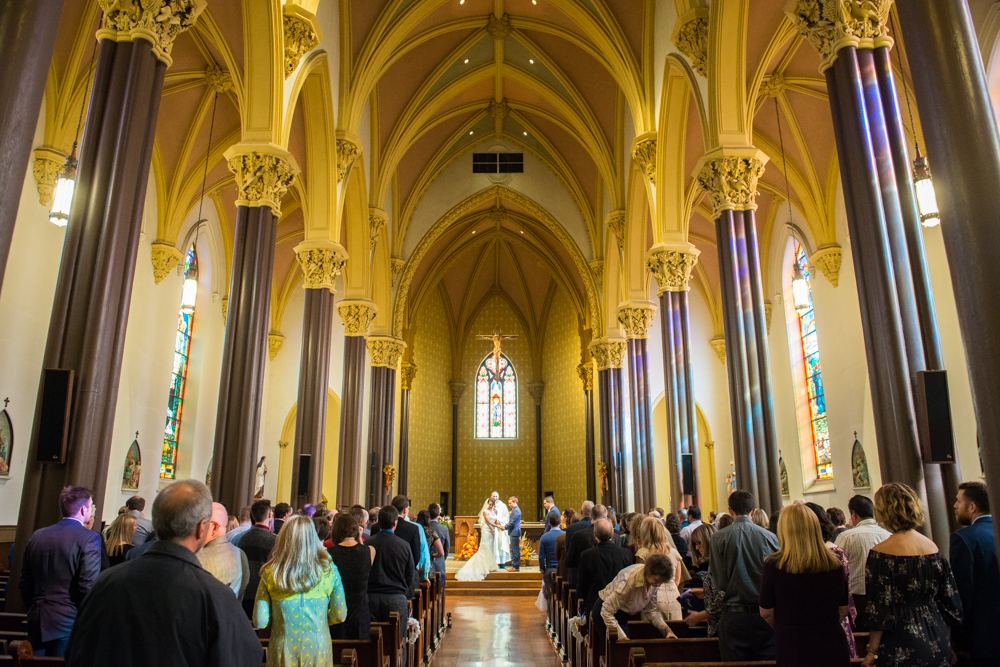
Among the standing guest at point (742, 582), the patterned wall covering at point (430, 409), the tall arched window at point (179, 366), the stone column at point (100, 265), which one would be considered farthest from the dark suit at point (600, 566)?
the patterned wall covering at point (430, 409)

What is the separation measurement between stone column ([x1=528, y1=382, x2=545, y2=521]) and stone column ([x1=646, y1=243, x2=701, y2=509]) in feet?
47.7

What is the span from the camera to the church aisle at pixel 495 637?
7246mm

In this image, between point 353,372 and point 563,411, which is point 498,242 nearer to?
point 563,411

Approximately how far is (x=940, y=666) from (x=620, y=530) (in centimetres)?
676

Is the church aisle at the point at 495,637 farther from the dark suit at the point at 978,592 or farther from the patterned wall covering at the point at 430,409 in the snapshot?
the patterned wall covering at the point at 430,409

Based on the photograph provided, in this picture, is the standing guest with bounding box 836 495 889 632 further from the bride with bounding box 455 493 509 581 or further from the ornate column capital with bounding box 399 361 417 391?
the ornate column capital with bounding box 399 361 417 391

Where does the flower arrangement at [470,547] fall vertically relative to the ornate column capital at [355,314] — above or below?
below

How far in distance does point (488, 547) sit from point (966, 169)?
12.4 m

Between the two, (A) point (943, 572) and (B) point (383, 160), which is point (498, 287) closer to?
(B) point (383, 160)

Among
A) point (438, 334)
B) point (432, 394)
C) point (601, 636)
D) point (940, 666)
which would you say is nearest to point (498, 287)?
point (438, 334)

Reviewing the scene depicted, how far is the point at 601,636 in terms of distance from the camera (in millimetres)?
4906

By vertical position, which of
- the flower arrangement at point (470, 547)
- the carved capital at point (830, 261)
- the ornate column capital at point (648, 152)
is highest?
the ornate column capital at point (648, 152)

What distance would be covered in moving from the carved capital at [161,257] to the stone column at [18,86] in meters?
12.4

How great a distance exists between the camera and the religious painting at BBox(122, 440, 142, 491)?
545 inches
